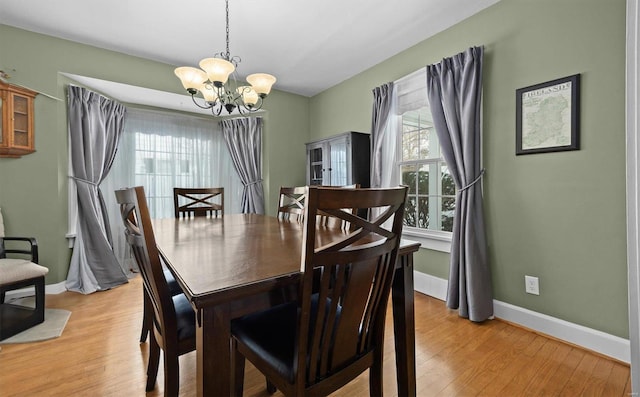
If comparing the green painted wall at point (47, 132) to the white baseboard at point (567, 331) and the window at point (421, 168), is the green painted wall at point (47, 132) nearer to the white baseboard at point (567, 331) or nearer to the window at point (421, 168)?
the window at point (421, 168)

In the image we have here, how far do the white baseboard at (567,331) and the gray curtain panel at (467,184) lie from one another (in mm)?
129

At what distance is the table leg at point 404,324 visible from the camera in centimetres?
125

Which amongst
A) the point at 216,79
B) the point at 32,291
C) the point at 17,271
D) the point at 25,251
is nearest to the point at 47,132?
the point at 25,251

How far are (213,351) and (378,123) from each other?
9.44 ft

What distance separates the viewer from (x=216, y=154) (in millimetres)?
4363

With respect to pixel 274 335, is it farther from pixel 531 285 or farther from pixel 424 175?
pixel 424 175

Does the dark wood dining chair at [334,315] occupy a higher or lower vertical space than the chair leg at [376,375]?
higher

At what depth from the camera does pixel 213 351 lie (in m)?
0.77

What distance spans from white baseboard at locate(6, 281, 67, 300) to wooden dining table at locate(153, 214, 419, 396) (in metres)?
2.26

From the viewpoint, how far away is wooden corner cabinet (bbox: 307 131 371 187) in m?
3.30

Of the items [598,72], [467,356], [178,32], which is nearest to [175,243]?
[467,356]

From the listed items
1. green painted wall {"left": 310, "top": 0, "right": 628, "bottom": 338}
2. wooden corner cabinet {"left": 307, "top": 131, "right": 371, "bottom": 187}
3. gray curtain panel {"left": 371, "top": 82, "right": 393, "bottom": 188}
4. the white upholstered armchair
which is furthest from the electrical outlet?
the white upholstered armchair

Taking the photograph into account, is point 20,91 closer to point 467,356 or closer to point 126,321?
point 126,321

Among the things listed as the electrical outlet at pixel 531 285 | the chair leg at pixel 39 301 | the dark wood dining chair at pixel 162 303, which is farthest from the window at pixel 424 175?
the chair leg at pixel 39 301
